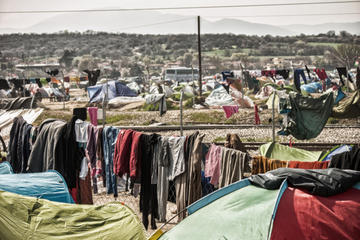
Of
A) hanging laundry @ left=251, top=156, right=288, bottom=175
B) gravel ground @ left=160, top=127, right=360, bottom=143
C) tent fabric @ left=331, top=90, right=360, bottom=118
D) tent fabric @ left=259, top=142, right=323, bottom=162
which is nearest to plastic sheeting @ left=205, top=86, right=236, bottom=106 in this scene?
gravel ground @ left=160, top=127, right=360, bottom=143

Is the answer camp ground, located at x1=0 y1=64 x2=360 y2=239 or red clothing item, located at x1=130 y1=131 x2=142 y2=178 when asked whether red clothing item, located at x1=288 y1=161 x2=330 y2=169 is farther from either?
red clothing item, located at x1=130 y1=131 x2=142 y2=178

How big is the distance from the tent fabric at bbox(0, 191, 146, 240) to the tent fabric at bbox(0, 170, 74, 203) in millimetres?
862

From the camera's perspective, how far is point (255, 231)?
4477 millimetres

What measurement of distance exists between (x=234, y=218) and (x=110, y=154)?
358 centimetres

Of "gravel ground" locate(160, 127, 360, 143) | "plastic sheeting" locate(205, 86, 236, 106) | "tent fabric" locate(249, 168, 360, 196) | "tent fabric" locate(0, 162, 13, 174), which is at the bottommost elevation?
"gravel ground" locate(160, 127, 360, 143)

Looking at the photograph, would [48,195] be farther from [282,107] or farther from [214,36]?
[214,36]

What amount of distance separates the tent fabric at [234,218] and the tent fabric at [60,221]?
482 mm

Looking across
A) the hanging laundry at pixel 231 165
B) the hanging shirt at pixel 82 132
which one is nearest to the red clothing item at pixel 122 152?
the hanging shirt at pixel 82 132

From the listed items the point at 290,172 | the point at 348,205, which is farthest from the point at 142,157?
the point at 348,205

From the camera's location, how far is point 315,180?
182 inches

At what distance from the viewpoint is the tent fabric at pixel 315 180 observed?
455 centimetres

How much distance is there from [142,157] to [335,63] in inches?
3170

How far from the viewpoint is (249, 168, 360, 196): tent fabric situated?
455 centimetres

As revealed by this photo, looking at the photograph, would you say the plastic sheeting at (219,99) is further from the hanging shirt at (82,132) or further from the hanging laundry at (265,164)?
the hanging laundry at (265,164)
